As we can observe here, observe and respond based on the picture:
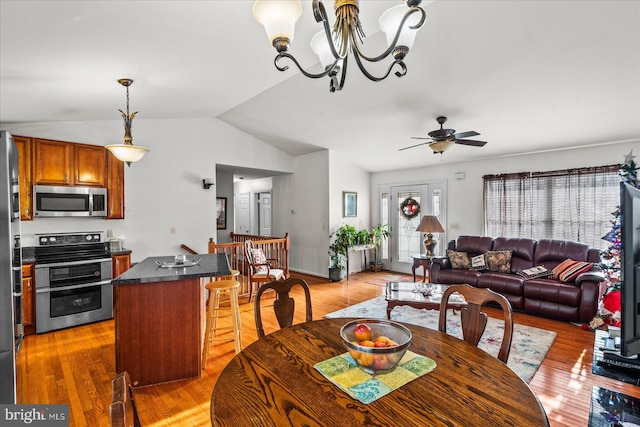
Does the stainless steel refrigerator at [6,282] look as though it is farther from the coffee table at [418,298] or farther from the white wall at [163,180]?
the coffee table at [418,298]

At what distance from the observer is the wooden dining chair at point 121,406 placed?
66 centimetres

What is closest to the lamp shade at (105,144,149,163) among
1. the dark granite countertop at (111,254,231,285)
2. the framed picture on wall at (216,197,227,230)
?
the dark granite countertop at (111,254,231,285)

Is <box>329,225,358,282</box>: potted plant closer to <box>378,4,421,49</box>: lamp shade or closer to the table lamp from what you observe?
the table lamp

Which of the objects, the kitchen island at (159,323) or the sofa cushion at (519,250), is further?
the sofa cushion at (519,250)

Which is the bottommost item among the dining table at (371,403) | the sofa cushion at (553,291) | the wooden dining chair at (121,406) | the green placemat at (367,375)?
the sofa cushion at (553,291)

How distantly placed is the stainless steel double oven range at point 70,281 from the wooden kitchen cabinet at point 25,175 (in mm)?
392

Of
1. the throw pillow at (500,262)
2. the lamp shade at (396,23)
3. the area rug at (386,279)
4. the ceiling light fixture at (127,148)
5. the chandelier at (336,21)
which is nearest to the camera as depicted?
the chandelier at (336,21)

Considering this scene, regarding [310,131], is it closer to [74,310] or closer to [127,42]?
[127,42]

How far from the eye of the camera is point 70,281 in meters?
3.75

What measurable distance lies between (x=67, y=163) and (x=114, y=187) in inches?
23.2

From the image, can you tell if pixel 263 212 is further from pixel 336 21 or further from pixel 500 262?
pixel 336 21

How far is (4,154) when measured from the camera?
67.1 inches

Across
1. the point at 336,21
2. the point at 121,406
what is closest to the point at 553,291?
the point at 336,21

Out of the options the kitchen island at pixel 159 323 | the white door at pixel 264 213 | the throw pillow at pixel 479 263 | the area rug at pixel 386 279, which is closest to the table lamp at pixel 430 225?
the throw pillow at pixel 479 263
